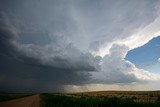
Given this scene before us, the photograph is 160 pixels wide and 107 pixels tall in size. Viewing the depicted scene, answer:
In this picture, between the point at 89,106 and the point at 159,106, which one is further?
the point at 89,106

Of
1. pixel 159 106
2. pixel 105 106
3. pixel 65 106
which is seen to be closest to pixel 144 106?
pixel 159 106

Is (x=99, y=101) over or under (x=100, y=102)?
over

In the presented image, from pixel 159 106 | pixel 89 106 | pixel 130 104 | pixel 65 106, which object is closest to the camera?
pixel 159 106

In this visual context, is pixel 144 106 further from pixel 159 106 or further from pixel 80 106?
pixel 80 106

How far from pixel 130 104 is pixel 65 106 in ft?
30.4

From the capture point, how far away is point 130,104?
2664cm

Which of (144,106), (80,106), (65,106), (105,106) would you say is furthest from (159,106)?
(65,106)

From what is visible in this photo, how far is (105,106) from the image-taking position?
2908 cm

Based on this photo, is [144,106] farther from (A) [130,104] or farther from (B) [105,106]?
(B) [105,106]

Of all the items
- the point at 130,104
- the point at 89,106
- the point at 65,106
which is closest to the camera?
the point at 130,104

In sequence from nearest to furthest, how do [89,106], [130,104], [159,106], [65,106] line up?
[159,106] → [130,104] → [89,106] → [65,106]

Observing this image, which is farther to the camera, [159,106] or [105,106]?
[105,106]

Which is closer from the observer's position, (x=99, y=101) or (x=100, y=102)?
(x=100, y=102)

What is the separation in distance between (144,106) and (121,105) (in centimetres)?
284
